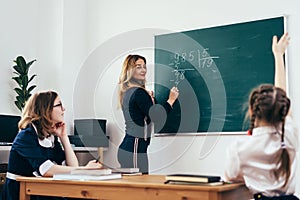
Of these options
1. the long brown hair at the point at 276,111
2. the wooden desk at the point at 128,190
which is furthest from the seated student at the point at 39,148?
the long brown hair at the point at 276,111

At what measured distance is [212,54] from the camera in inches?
152

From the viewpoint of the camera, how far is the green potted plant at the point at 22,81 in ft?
13.9

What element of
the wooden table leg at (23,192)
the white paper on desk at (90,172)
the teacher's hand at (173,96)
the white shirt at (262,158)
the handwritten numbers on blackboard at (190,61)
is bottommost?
the wooden table leg at (23,192)

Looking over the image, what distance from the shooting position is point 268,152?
6.14ft

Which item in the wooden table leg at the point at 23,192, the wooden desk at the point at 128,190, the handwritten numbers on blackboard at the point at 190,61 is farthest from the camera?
the handwritten numbers on blackboard at the point at 190,61

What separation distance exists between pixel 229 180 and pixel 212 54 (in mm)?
2033

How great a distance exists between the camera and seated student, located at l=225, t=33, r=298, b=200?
1.88m

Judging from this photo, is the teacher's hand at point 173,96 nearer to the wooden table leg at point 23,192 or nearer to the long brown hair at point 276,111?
the wooden table leg at point 23,192

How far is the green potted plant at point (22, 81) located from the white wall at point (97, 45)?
0.11m

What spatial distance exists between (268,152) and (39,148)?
1342mm

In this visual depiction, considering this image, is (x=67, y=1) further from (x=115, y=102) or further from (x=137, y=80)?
(x=137, y=80)

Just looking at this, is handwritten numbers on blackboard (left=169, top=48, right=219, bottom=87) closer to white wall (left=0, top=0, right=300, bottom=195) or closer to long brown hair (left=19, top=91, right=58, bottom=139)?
white wall (left=0, top=0, right=300, bottom=195)

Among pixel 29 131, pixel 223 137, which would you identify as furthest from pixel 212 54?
pixel 29 131

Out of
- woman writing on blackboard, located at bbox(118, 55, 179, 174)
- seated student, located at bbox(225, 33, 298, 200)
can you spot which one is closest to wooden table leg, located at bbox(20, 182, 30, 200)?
woman writing on blackboard, located at bbox(118, 55, 179, 174)
